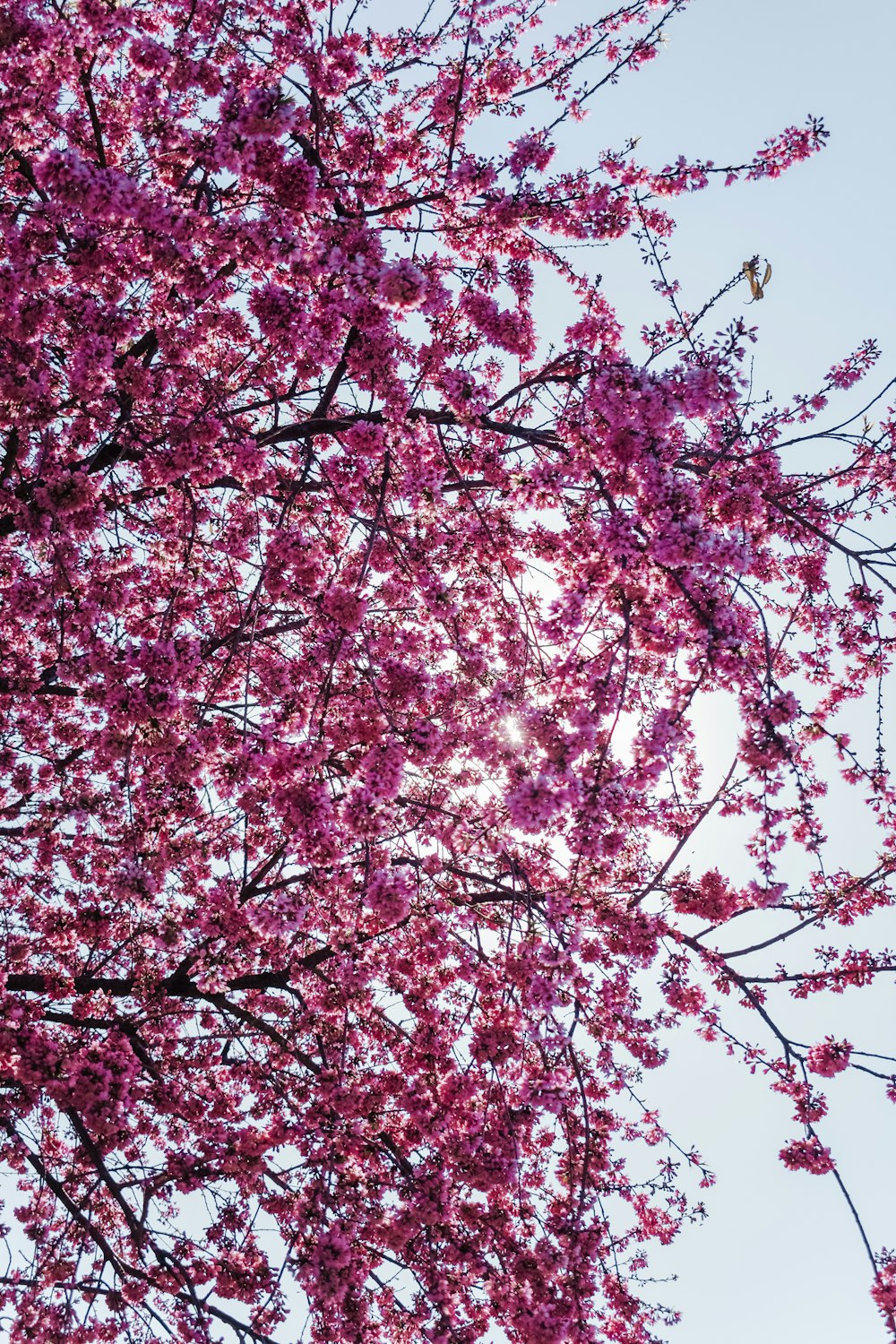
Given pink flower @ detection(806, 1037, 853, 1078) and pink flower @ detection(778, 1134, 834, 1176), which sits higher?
pink flower @ detection(806, 1037, 853, 1078)

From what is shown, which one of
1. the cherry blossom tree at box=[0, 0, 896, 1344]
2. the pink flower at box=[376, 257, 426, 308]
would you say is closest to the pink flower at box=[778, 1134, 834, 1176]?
the cherry blossom tree at box=[0, 0, 896, 1344]

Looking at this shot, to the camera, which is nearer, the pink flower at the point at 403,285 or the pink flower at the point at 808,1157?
the pink flower at the point at 403,285

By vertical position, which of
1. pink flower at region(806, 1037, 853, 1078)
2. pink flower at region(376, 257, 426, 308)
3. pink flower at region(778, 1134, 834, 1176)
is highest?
pink flower at region(376, 257, 426, 308)

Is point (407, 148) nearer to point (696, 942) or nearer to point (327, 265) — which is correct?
point (327, 265)

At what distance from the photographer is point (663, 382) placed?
5211 millimetres

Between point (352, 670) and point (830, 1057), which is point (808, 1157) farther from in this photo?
point (352, 670)

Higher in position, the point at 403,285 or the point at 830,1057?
the point at 403,285

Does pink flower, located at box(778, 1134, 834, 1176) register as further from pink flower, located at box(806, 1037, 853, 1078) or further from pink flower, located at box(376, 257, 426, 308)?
pink flower, located at box(376, 257, 426, 308)

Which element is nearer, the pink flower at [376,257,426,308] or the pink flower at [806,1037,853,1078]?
the pink flower at [376,257,426,308]

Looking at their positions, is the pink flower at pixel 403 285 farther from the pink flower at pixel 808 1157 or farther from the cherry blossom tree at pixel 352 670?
the pink flower at pixel 808 1157

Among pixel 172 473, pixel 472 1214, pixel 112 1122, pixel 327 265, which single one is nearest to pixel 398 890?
pixel 112 1122

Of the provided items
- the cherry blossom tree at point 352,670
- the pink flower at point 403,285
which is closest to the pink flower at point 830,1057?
the cherry blossom tree at point 352,670

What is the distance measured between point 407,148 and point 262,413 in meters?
2.96

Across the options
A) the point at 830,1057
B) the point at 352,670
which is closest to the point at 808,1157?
the point at 830,1057
